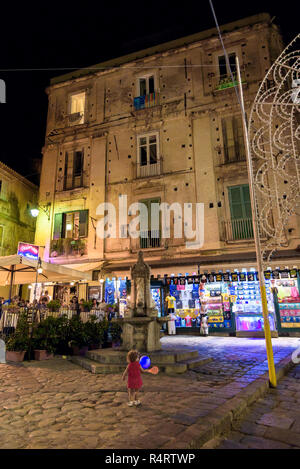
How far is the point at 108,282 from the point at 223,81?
1275 cm

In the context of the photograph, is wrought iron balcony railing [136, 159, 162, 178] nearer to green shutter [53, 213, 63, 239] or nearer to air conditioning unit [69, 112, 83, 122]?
green shutter [53, 213, 63, 239]

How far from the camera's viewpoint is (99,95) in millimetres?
18781

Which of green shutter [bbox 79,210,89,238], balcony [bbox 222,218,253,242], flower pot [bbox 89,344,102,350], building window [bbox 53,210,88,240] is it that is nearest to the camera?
flower pot [bbox 89,344,102,350]

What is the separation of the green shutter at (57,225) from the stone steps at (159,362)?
10815 mm

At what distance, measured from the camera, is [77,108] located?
1959cm

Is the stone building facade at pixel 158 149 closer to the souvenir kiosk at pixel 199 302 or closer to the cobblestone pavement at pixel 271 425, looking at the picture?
the souvenir kiosk at pixel 199 302

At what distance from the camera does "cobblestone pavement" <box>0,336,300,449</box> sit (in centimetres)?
293

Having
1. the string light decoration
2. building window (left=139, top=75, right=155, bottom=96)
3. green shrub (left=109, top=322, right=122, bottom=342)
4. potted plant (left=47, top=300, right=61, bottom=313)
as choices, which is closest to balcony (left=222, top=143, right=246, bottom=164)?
the string light decoration

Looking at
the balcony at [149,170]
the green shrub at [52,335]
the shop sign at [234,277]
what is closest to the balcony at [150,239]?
the balcony at [149,170]

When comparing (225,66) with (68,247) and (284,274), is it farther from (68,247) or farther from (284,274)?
(68,247)

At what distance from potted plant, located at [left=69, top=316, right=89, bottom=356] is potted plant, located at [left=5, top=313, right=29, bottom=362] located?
121 centimetres

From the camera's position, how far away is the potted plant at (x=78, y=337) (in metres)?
8.34

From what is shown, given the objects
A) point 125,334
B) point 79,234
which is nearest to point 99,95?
point 79,234

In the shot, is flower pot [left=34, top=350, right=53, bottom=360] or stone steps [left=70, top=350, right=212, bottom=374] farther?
flower pot [left=34, top=350, right=53, bottom=360]
